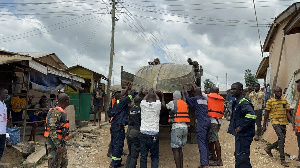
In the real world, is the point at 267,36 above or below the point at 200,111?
above

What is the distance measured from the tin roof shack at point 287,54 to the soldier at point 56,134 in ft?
19.5

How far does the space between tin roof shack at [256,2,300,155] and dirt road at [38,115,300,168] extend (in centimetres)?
65

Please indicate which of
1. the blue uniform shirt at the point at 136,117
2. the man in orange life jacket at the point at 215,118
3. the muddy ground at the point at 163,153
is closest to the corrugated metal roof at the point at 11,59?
the muddy ground at the point at 163,153

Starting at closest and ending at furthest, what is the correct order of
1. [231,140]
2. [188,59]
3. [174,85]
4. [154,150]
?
[154,150] → [174,85] → [188,59] → [231,140]

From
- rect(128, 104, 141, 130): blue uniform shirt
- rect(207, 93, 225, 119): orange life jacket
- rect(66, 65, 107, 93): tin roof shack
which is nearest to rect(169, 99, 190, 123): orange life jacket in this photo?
rect(128, 104, 141, 130): blue uniform shirt

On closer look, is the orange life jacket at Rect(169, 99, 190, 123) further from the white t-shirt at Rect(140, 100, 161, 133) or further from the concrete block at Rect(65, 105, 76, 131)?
the concrete block at Rect(65, 105, 76, 131)

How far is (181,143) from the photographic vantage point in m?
5.58

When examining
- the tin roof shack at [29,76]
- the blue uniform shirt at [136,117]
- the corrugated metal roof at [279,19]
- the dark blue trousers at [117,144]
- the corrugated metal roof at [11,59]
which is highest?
the corrugated metal roof at [279,19]

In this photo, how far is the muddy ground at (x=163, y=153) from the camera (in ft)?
21.4

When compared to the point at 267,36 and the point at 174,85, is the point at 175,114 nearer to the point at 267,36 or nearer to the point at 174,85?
the point at 174,85

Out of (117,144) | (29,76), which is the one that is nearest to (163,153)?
(117,144)

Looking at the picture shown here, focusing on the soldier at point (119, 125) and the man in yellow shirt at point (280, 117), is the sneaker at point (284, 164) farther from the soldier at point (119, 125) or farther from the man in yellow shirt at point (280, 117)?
the soldier at point (119, 125)

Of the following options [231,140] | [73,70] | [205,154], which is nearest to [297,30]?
[231,140]

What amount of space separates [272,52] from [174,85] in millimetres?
7392
